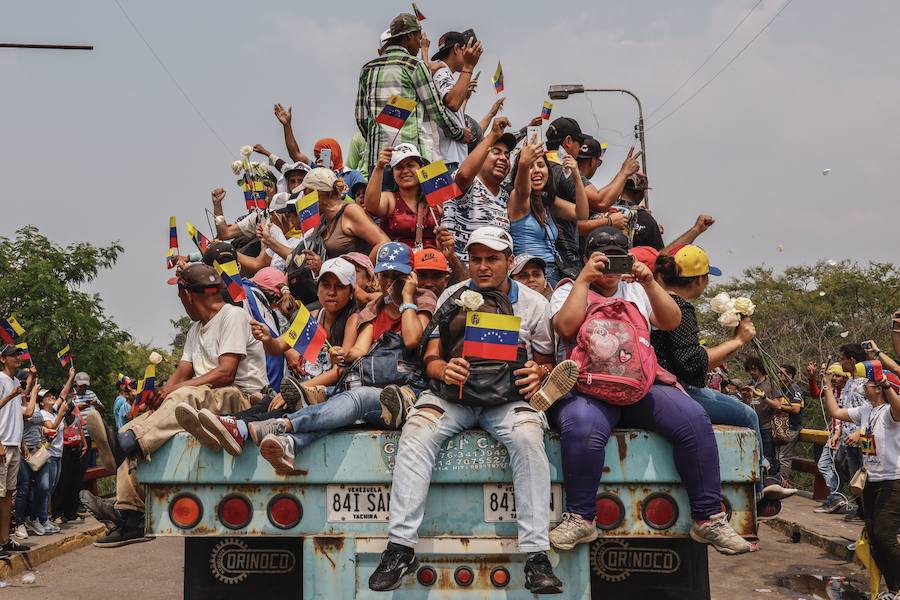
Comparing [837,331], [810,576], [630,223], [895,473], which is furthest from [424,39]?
[837,331]

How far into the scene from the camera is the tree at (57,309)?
79.5 feet

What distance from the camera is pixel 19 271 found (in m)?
25.0

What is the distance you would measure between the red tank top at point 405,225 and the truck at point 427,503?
2891 millimetres

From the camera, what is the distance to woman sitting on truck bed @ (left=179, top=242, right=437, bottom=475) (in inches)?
170

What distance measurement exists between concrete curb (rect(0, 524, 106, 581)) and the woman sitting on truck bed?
6.45 metres

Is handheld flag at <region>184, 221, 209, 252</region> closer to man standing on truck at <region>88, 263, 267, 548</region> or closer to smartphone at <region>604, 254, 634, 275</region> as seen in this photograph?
man standing on truck at <region>88, 263, 267, 548</region>

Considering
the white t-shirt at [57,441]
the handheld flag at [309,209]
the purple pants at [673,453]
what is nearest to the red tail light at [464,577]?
the purple pants at [673,453]

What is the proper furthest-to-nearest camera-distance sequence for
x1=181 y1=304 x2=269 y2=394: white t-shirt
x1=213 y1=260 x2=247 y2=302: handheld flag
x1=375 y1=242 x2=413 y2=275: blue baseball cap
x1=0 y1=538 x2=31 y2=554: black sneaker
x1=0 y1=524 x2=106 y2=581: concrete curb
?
x1=0 y1=538 x2=31 y2=554: black sneaker
x1=0 y1=524 x2=106 y2=581: concrete curb
x1=213 y1=260 x2=247 y2=302: handheld flag
x1=181 y1=304 x2=269 y2=394: white t-shirt
x1=375 y1=242 x2=413 y2=275: blue baseball cap

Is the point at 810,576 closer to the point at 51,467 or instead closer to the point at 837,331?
the point at 51,467

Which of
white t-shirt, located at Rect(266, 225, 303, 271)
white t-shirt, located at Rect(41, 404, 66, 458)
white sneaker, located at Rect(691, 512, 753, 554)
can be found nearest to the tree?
white t-shirt, located at Rect(41, 404, 66, 458)

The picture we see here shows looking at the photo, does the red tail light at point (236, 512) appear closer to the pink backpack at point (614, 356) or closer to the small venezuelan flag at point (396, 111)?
the pink backpack at point (614, 356)

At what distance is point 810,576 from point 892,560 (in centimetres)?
213

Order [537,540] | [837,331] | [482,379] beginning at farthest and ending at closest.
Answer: [837,331] < [482,379] < [537,540]

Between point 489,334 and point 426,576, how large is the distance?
111cm
